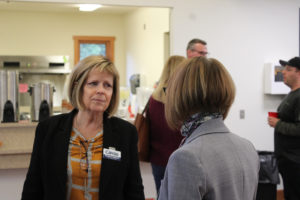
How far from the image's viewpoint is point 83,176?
68.9 inches

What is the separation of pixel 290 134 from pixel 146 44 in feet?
6.33

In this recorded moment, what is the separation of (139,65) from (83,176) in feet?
9.32

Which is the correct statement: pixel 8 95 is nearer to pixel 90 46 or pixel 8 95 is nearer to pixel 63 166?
pixel 90 46

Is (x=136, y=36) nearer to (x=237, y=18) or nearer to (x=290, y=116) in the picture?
(x=237, y=18)

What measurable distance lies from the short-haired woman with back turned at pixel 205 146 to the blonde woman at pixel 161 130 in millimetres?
1430

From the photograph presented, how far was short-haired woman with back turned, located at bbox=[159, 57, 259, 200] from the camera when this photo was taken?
114cm

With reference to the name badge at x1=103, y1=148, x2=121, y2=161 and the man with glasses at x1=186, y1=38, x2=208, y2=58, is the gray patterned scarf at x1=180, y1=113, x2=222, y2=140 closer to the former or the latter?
the name badge at x1=103, y1=148, x2=121, y2=161

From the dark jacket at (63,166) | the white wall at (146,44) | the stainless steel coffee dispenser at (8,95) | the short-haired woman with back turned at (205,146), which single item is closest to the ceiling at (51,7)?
the white wall at (146,44)

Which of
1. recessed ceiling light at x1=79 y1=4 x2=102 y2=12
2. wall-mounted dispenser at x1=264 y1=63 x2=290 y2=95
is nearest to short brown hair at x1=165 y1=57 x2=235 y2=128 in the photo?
recessed ceiling light at x1=79 y1=4 x2=102 y2=12

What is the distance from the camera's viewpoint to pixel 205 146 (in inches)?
46.8

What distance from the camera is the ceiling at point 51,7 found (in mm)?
3707

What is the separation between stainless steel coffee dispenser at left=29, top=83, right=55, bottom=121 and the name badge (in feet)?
6.17

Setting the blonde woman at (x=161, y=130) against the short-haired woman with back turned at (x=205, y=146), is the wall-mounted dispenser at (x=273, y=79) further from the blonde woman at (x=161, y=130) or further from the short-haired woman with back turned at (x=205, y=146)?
the short-haired woman with back turned at (x=205, y=146)

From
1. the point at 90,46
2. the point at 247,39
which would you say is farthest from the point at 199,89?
the point at 247,39
